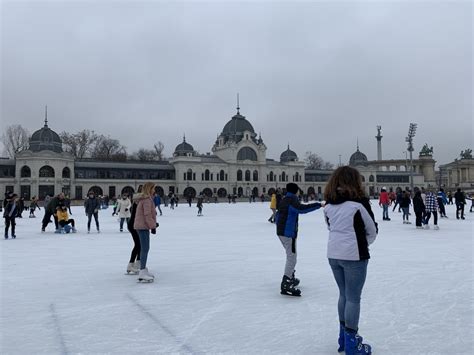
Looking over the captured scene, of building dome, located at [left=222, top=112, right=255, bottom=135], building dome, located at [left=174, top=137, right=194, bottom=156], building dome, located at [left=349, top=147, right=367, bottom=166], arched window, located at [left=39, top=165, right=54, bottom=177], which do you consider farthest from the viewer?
building dome, located at [left=349, top=147, right=367, bottom=166]

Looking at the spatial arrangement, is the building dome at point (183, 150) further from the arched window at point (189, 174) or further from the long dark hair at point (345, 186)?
the long dark hair at point (345, 186)

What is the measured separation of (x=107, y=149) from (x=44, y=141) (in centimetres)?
2556

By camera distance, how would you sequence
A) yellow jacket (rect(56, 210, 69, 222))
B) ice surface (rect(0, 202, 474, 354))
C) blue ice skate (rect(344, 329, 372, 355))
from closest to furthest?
blue ice skate (rect(344, 329, 372, 355))
ice surface (rect(0, 202, 474, 354))
yellow jacket (rect(56, 210, 69, 222))

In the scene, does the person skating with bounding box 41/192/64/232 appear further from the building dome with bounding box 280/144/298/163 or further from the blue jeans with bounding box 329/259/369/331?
the building dome with bounding box 280/144/298/163

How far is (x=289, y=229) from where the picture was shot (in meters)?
5.46

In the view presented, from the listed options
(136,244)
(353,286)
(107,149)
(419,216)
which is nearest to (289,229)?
(353,286)

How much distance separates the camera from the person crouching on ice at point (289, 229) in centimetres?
534

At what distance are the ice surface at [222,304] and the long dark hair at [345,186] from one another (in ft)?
4.55

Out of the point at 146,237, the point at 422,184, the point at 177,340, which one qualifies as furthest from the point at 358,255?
the point at 422,184

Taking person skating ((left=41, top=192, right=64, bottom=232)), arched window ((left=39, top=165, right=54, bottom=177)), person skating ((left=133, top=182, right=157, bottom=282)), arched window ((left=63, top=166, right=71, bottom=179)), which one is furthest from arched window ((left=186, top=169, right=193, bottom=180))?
person skating ((left=133, top=182, right=157, bottom=282))

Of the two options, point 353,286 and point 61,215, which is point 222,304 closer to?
point 353,286

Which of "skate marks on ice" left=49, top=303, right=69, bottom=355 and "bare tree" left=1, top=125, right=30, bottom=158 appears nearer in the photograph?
"skate marks on ice" left=49, top=303, right=69, bottom=355

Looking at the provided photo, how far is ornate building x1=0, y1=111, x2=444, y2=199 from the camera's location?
2236 inches

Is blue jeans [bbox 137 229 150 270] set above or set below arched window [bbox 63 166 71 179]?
below
